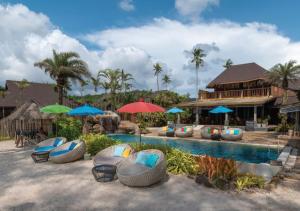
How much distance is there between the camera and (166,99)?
37.0m

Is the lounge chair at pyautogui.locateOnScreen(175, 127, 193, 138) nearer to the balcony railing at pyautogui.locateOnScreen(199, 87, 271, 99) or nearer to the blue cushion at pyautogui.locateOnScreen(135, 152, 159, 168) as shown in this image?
the balcony railing at pyautogui.locateOnScreen(199, 87, 271, 99)

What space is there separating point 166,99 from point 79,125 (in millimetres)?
19218

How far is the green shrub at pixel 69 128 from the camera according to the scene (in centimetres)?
1570

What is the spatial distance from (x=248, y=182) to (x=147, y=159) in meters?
3.02

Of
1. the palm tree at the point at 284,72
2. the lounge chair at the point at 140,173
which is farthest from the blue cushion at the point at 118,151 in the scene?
the palm tree at the point at 284,72

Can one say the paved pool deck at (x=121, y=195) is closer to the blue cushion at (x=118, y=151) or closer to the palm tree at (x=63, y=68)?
the blue cushion at (x=118, y=151)

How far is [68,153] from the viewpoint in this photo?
9.97 meters

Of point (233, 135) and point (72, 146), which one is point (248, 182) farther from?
point (233, 135)

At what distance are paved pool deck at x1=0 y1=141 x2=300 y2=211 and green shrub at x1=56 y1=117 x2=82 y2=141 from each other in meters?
7.15

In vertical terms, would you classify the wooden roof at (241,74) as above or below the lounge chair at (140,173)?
above

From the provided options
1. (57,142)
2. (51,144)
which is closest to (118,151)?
(57,142)

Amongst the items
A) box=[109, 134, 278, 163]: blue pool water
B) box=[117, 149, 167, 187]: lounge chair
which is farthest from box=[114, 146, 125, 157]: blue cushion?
box=[109, 134, 278, 163]: blue pool water

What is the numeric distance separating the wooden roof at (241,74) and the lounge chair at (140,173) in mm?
24394

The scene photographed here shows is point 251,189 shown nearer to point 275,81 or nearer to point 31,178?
point 31,178
